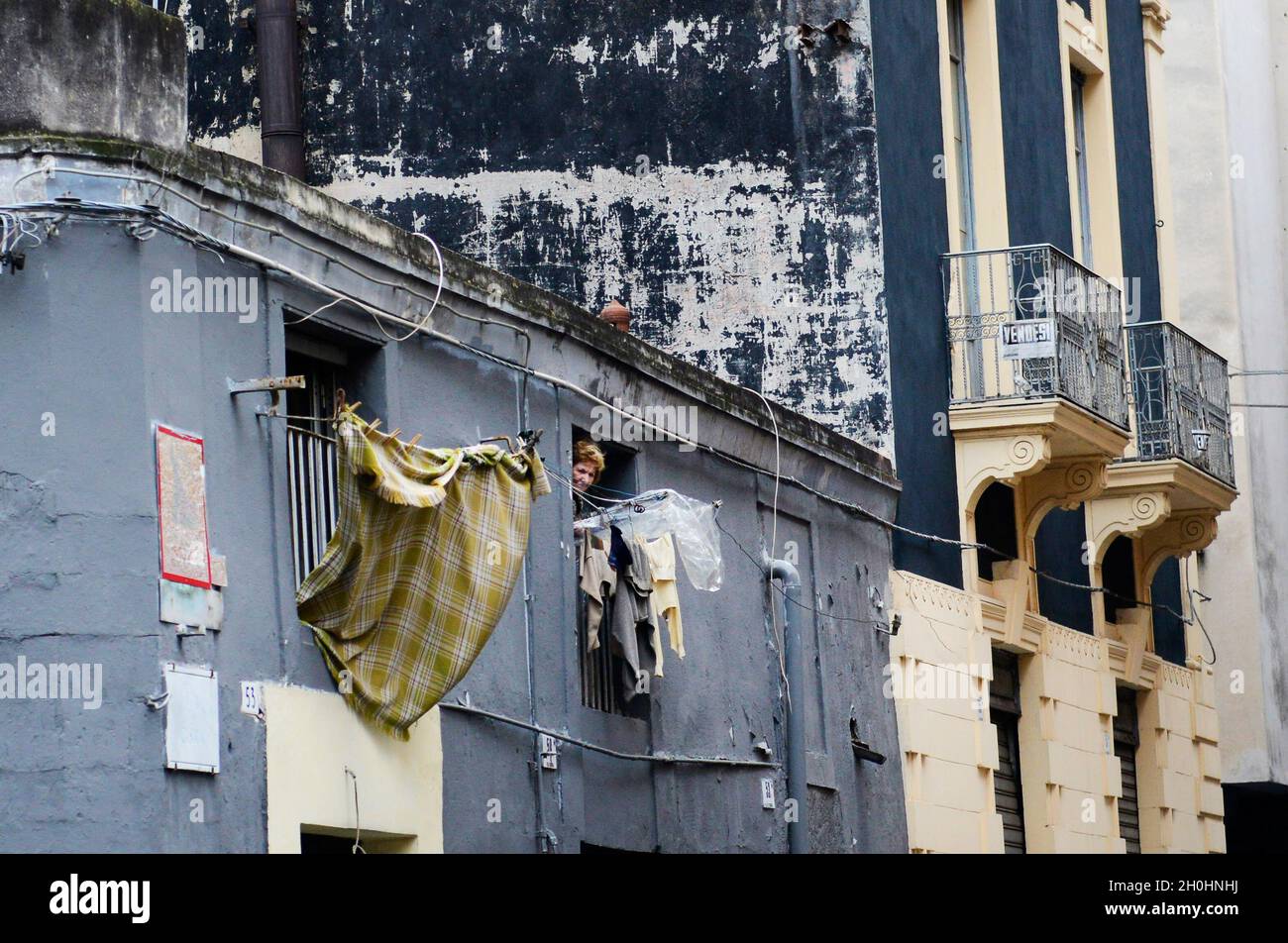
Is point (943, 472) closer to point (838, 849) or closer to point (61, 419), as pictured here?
point (838, 849)

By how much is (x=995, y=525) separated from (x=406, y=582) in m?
9.73

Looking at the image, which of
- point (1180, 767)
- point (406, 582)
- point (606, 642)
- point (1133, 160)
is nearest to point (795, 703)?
point (606, 642)

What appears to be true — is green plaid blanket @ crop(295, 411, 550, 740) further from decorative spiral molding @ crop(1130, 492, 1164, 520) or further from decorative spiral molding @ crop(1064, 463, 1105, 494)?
decorative spiral molding @ crop(1130, 492, 1164, 520)

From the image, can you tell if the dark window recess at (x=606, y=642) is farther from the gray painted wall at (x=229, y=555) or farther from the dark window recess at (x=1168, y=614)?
the dark window recess at (x=1168, y=614)

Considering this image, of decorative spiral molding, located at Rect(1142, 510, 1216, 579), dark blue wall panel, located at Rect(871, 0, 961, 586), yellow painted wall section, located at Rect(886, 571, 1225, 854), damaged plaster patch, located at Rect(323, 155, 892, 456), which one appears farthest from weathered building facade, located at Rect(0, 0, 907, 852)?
decorative spiral molding, located at Rect(1142, 510, 1216, 579)

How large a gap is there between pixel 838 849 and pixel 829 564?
79.8 inches

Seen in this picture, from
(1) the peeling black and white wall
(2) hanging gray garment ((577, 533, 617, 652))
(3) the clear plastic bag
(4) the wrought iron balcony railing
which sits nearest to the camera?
(2) hanging gray garment ((577, 533, 617, 652))

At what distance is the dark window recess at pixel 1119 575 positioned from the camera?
24.2m

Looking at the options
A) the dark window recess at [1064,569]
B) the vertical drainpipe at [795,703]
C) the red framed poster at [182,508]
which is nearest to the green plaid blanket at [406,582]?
the red framed poster at [182,508]

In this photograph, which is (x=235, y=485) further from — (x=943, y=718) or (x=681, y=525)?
(x=943, y=718)

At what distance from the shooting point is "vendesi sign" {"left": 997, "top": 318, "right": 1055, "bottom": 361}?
20.0 metres

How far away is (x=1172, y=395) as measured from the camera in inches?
897

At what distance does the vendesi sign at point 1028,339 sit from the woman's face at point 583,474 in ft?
19.0

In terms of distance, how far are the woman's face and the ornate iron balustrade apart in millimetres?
8807
